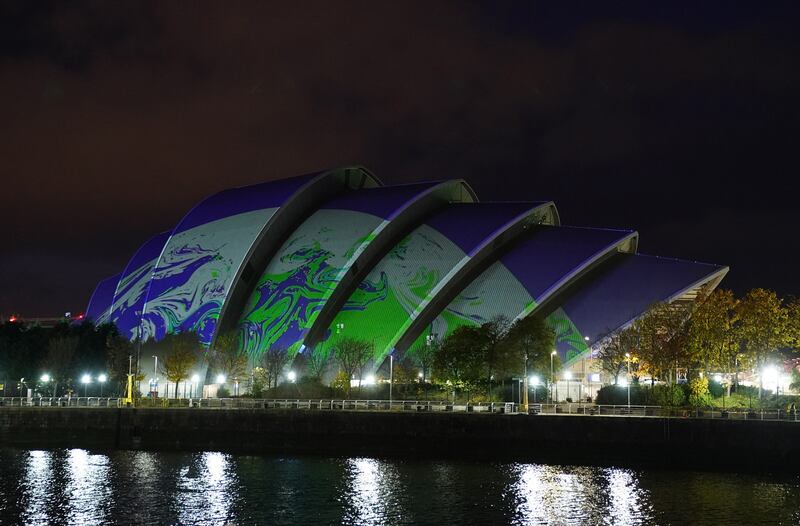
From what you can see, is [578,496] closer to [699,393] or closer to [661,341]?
[699,393]

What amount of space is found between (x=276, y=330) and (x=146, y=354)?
10880 millimetres

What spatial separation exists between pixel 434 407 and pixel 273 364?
1912cm

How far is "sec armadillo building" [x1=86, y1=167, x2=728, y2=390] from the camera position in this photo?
2872 inches

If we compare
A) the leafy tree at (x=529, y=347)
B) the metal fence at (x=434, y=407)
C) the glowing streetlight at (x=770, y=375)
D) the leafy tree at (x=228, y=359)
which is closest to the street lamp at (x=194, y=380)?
the leafy tree at (x=228, y=359)

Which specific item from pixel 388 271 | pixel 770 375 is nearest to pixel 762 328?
pixel 770 375

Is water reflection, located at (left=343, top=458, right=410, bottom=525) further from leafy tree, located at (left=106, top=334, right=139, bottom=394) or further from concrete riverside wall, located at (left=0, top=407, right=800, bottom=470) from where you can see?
leafy tree, located at (left=106, top=334, right=139, bottom=394)

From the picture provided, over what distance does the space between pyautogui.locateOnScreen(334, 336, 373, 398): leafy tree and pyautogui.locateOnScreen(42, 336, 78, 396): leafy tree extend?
72.4ft

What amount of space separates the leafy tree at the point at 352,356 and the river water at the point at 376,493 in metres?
19.4

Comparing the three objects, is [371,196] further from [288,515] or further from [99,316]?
[288,515]

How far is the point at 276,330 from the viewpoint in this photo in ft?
250

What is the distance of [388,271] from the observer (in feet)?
252

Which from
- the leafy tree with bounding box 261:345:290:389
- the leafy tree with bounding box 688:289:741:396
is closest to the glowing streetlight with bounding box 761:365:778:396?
the leafy tree with bounding box 688:289:741:396

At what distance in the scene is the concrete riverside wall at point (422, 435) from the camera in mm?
45281

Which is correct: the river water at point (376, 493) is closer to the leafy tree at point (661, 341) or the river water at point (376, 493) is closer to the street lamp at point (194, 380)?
the leafy tree at point (661, 341)
